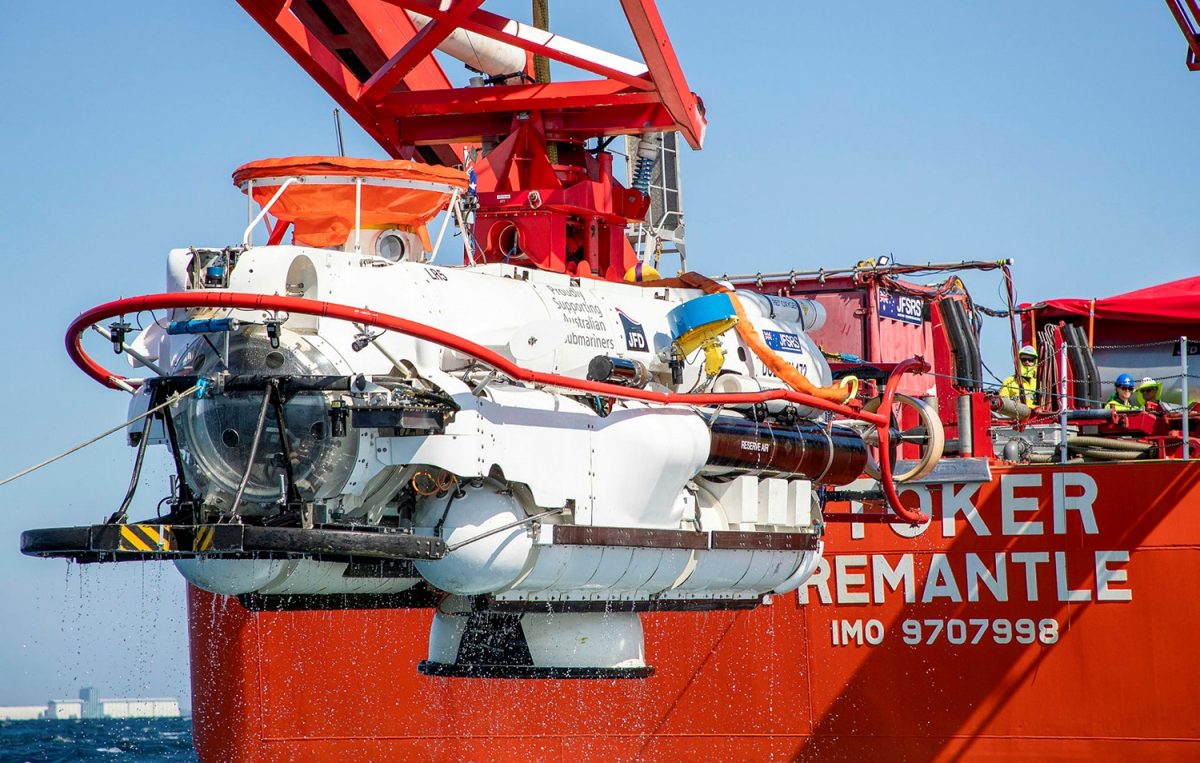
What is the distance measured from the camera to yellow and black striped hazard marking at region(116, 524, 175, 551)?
11.9m

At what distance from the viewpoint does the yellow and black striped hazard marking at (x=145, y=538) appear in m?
11.9

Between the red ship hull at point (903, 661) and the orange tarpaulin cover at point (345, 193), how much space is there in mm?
8202

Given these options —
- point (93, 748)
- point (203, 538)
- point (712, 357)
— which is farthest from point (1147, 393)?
point (93, 748)

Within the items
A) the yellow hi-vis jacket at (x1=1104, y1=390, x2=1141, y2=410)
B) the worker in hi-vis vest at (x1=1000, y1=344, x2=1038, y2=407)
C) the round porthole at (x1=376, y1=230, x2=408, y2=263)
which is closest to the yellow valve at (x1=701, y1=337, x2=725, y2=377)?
the round porthole at (x1=376, y1=230, x2=408, y2=263)

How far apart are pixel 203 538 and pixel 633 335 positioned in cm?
479

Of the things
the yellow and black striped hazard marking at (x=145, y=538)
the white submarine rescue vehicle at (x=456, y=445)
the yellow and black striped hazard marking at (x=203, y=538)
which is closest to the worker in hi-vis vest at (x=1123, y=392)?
the white submarine rescue vehicle at (x=456, y=445)

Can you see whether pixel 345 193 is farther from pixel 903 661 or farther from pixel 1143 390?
pixel 1143 390

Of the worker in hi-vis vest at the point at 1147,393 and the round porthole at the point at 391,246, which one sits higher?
the round porthole at the point at 391,246

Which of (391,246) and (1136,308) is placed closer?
(391,246)

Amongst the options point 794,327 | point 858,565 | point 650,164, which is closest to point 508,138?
Answer: point 650,164

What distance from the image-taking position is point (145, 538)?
1195 centimetres

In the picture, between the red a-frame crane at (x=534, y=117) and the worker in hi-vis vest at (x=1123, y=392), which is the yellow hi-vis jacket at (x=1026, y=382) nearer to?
the worker in hi-vis vest at (x=1123, y=392)

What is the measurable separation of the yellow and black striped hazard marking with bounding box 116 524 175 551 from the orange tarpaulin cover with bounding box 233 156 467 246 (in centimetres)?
314

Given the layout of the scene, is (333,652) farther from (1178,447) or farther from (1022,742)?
(1178,447)
